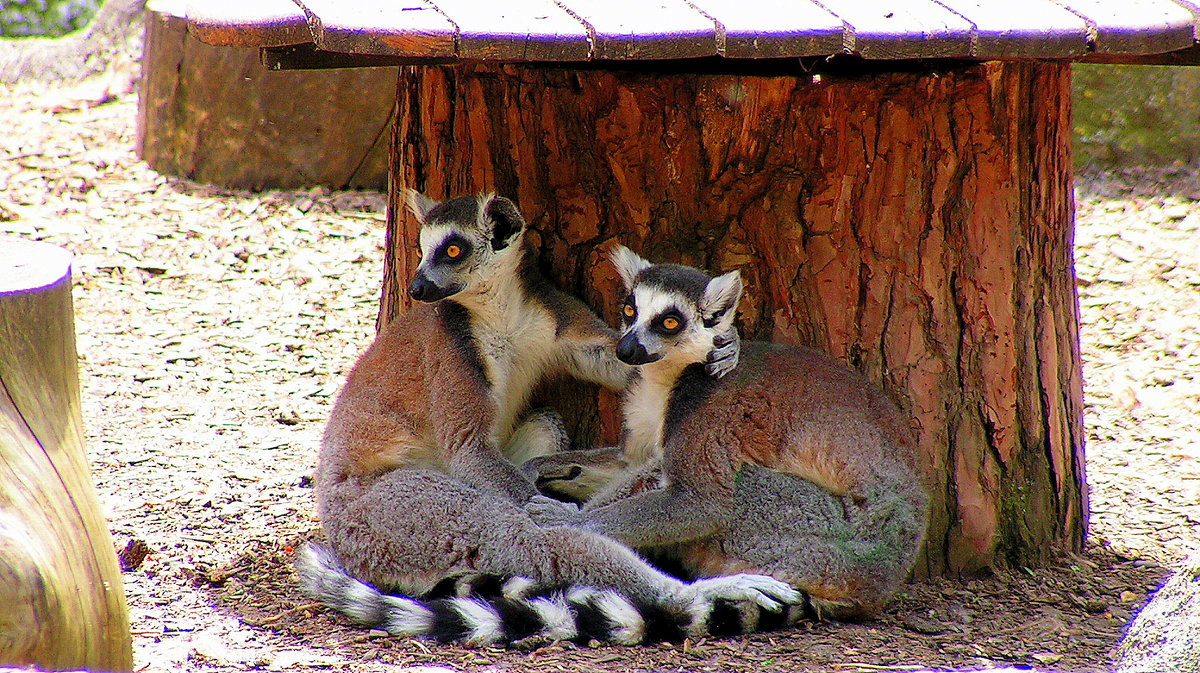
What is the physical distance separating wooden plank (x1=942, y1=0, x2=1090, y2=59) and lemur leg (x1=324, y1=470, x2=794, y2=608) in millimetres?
1514

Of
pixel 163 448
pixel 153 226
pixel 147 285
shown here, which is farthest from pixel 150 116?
pixel 163 448

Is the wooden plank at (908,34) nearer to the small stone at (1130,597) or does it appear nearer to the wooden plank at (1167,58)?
the wooden plank at (1167,58)

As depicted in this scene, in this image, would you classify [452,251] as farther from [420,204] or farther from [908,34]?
[908,34]

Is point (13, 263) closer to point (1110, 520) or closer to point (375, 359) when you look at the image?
point (375, 359)

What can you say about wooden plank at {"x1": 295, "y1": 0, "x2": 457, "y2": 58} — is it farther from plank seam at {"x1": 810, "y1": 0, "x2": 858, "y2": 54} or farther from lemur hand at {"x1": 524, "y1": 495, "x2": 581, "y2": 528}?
lemur hand at {"x1": 524, "y1": 495, "x2": 581, "y2": 528}

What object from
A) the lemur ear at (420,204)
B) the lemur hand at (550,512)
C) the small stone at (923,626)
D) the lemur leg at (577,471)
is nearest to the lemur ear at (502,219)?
the lemur ear at (420,204)

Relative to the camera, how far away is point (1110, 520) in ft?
14.4

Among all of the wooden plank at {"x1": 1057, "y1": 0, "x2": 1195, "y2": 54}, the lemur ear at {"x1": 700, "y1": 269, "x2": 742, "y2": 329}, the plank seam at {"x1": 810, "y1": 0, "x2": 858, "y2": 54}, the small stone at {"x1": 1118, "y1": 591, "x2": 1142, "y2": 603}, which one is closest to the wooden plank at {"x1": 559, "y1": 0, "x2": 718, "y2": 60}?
the plank seam at {"x1": 810, "y1": 0, "x2": 858, "y2": 54}

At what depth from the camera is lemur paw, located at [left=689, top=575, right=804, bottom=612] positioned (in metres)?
3.21

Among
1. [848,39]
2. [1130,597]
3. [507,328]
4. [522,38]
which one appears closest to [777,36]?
[848,39]

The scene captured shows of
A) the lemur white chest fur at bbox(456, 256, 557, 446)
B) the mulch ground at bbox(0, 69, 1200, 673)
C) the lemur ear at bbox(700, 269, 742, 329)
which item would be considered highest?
the lemur ear at bbox(700, 269, 742, 329)

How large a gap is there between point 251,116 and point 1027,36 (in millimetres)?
5993

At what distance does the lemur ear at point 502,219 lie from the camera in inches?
144

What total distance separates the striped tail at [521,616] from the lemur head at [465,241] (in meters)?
0.92
